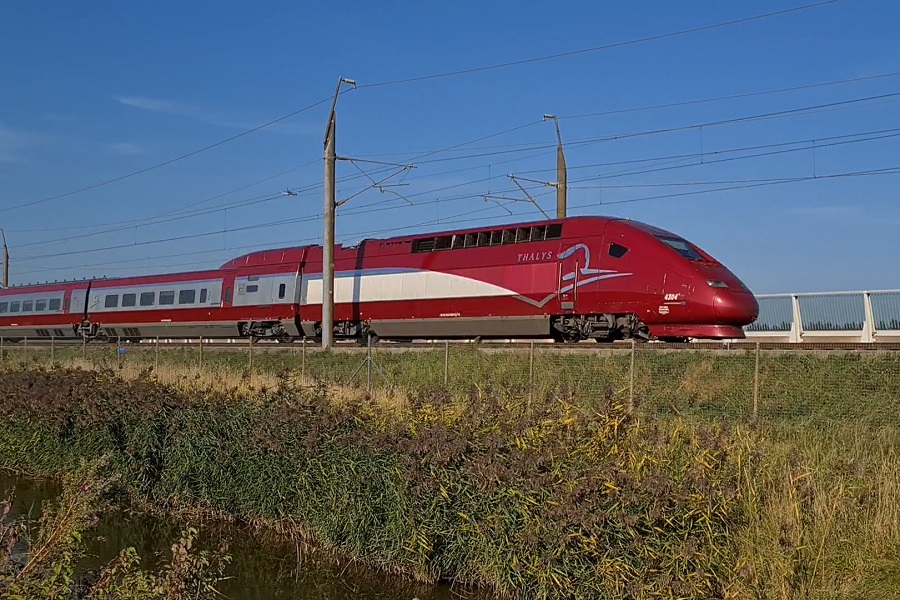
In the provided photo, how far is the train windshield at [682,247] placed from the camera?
2278 cm

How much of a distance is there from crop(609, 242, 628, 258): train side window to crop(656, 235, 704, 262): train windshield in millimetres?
908

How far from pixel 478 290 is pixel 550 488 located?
17.3m

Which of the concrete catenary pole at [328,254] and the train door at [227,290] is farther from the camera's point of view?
the train door at [227,290]

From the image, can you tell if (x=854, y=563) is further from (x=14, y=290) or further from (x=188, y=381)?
(x=14, y=290)

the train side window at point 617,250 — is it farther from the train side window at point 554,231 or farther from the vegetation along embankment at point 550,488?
the vegetation along embankment at point 550,488

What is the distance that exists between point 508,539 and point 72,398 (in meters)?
11.5

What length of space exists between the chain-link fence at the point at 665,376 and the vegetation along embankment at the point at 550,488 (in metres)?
0.81

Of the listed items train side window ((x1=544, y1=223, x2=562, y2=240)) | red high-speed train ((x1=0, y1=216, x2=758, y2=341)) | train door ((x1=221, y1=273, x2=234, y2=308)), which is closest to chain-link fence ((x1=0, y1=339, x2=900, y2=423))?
red high-speed train ((x1=0, y1=216, x2=758, y2=341))

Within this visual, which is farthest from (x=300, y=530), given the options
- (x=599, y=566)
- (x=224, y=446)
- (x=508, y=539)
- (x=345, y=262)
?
(x=345, y=262)

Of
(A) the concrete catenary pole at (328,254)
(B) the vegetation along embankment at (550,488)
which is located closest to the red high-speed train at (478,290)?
(A) the concrete catenary pole at (328,254)

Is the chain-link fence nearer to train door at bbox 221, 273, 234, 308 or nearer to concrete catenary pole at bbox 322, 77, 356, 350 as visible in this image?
concrete catenary pole at bbox 322, 77, 356, 350

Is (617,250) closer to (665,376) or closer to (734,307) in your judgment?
(734,307)

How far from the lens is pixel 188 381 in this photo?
20.5 metres

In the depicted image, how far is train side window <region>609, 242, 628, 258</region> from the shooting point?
23.3 meters
